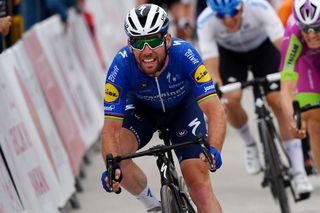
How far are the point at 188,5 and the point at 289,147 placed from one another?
944cm

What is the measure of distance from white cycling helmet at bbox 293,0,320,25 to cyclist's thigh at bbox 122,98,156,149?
1386 mm

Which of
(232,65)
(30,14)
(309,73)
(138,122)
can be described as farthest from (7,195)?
(30,14)

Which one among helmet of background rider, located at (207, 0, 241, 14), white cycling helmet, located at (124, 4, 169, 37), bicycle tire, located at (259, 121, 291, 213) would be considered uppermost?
white cycling helmet, located at (124, 4, 169, 37)

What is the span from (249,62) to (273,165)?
1.47m

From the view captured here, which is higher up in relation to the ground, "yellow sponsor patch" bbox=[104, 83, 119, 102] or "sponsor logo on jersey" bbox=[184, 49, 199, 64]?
"sponsor logo on jersey" bbox=[184, 49, 199, 64]

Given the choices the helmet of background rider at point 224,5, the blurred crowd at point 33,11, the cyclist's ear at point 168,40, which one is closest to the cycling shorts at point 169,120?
the cyclist's ear at point 168,40

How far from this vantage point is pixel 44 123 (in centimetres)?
1106

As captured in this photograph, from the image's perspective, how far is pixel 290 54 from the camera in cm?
903

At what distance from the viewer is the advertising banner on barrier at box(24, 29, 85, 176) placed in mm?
11578

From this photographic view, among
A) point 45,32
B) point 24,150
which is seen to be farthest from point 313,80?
point 45,32

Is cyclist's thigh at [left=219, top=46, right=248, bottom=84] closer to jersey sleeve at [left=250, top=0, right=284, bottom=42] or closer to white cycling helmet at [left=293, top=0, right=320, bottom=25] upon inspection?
jersey sleeve at [left=250, top=0, right=284, bottom=42]

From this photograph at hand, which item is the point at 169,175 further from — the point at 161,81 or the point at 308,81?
the point at 308,81

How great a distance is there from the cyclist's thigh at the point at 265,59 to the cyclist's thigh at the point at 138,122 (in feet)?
9.45

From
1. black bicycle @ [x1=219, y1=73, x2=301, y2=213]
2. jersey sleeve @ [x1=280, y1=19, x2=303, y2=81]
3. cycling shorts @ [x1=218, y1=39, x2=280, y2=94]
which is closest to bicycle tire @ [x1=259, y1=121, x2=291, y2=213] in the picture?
black bicycle @ [x1=219, y1=73, x2=301, y2=213]
